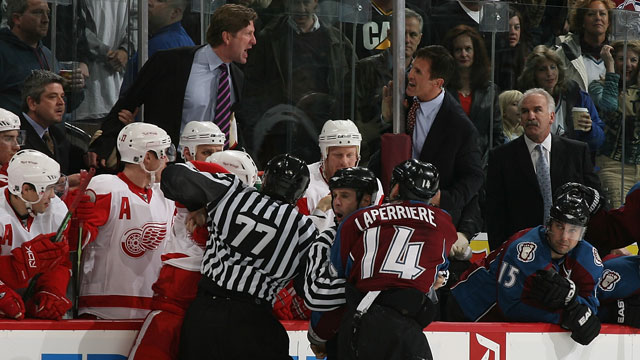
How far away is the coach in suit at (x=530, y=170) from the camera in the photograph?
541 cm

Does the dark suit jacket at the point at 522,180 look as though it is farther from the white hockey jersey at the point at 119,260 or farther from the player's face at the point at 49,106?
the player's face at the point at 49,106

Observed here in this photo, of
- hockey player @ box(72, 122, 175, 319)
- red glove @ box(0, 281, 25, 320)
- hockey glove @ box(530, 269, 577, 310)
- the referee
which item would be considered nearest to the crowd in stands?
hockey player @ box(72, 122, 175, 319)

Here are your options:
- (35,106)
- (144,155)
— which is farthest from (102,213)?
(35,106)

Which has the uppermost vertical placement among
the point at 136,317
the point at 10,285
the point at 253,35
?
the point at 253,35

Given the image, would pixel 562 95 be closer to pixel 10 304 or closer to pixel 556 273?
pixel 556 273

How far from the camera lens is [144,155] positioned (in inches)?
178

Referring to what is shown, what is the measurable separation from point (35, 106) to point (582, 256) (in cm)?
271

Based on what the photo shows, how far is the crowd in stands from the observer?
15.0 feet

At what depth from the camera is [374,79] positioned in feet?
18.3

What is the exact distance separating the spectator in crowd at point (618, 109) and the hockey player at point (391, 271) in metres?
2.47

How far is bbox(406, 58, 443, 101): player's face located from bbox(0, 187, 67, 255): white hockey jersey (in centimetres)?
194

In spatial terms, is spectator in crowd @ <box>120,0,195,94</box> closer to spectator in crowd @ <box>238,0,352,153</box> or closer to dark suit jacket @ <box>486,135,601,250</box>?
spectator in crowd @ <box>238,0,352,153</box>

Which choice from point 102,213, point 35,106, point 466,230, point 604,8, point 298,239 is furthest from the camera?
point 604,8

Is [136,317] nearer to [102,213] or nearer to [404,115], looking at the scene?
[102,213]
